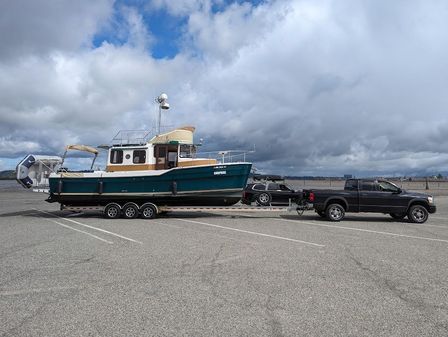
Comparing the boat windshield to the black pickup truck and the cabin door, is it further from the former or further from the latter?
the black pickup truck

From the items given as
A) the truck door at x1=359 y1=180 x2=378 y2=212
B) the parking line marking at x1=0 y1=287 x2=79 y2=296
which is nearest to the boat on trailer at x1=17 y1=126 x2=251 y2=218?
the truck door at x1=359 y1=180 x2=378 y2=212

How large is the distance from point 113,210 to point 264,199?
7.59m

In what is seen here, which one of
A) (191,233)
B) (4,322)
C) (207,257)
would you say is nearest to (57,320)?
(4,322)

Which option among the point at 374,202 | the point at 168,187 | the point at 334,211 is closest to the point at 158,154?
the point at 168,187

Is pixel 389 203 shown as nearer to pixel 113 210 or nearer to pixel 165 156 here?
pixel 165 156

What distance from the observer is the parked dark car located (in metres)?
19.8

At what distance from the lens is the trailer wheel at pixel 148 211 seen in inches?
648

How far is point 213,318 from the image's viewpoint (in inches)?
183

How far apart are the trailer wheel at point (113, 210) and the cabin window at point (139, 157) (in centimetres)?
215

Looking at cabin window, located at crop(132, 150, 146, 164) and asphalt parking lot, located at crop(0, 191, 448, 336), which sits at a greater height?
cabin window, located at crop(132, 150, 146, 164)

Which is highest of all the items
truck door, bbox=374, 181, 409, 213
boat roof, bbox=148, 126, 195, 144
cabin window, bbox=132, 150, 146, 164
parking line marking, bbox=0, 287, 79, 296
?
boat roof, bbox=148, 126, 195, 144

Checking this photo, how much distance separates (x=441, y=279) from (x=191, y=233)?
283 inches

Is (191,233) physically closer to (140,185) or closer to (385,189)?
(140,185)

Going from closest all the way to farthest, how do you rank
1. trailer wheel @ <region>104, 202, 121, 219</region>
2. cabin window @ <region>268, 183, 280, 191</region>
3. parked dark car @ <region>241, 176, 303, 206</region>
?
trailer wheel @ <region>104, 202, 121, 219</region>, parked dark car @ <region>241, 176, 303, 206</region>, cabin window @ <region>268, 183, 280, 191</region>
